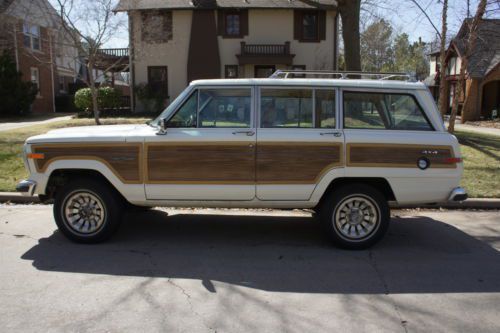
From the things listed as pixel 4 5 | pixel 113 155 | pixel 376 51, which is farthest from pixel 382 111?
pixel 376 51

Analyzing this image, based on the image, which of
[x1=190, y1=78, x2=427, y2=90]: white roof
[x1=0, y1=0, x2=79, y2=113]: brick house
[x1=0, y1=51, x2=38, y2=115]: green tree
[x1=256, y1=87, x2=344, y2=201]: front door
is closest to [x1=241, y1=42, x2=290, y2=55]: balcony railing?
[x1=0, y1=0, x2=79, y2=113]: brick house

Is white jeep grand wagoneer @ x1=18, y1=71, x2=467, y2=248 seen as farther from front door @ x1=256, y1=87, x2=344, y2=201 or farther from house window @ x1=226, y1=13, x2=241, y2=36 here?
house window @ x1=226, y1=13, x2=241, y2=36

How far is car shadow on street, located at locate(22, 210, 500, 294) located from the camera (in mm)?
4727

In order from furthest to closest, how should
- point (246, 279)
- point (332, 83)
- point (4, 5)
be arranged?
point (4, 5) → point (332, 83) → point (246, 279)

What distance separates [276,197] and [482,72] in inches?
1115

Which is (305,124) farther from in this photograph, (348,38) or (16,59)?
(16,59)

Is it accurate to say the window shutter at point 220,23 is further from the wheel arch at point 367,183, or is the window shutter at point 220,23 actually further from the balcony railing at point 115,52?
the wheel arch at point 367,183

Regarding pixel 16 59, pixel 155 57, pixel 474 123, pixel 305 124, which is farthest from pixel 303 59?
pixel 305 124

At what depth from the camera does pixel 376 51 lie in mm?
61094

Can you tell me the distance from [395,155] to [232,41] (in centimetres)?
2324

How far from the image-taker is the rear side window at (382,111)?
5.68 m

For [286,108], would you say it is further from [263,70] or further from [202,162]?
[263,70]

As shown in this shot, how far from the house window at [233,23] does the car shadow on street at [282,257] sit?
2210cm

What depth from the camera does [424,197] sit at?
560cm
